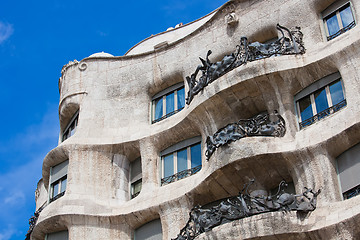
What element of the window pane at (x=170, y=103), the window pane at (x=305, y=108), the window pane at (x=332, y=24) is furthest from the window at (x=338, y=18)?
the window pane at (x=170, y=103)

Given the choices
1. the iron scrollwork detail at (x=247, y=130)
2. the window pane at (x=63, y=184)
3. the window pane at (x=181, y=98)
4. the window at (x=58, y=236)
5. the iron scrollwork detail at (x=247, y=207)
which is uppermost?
the window pane at (x=181, y=98)

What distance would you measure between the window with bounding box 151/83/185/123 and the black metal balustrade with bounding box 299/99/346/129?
230 inches

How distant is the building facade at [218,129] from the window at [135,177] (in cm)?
6

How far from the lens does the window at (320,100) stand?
20.2m

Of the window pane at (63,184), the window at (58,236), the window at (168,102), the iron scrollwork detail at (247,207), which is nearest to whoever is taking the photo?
the iron scrollwork detail at (247,207)

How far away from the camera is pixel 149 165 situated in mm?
23859

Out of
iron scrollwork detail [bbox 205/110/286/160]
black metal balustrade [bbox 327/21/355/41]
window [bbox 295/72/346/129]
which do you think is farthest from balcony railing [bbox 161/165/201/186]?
black metal balustrade [bbox 327/21/355/41]

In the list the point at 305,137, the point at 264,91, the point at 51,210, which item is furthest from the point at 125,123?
the point at 305,137

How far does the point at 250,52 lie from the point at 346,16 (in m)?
3.43

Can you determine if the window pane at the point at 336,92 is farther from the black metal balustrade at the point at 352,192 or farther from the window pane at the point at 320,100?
the black metal balustrade at the point at 352,192

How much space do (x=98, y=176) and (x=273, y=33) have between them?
27.5 feet

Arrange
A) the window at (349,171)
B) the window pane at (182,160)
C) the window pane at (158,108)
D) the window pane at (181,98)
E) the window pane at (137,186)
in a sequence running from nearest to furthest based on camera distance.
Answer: the window at (349,171) < the window pane at (182,160) < the window pane at (137,186) < the window pane at (181,98) < the window pane at (158,108)

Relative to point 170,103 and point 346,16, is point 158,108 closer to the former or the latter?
point 170,103

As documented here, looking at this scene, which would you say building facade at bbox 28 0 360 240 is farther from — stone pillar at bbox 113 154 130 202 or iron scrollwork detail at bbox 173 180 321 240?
iron scrollwork detail at bbox 173 180 321 240
